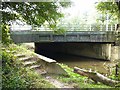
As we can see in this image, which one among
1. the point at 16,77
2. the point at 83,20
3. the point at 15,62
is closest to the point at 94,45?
the point at 83,20

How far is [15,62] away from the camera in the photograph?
7.48 meters

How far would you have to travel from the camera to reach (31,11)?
198 inches

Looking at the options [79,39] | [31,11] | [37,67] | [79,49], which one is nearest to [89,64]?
[79,39]

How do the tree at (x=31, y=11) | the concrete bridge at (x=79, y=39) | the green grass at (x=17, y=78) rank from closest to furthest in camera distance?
the tree at (x=31, y=11)
the green grass at (x=17, y=78)
the concrete bridge at (x=79, y=39)

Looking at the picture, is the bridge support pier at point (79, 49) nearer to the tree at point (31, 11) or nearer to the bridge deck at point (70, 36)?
the bridge deck at point (70, 36)

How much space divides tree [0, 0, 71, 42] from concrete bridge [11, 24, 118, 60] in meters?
8.18

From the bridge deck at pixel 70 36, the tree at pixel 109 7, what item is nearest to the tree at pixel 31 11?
the tree at pixel 109 7

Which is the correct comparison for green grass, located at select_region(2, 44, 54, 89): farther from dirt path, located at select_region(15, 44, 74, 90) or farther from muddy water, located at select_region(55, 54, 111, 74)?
muddy water, located at select_region(55, 54, 111, 74)

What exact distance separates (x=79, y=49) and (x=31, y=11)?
16.5 metres

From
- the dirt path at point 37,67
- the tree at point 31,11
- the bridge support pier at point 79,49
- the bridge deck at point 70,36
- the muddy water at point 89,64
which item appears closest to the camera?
the tree at point 31,11

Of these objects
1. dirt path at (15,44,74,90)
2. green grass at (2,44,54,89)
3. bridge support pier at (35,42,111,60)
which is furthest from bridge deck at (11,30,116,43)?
green grass at (2,44,54,89)

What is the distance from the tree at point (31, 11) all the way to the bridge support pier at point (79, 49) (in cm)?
1397

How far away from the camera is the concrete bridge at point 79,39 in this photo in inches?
622

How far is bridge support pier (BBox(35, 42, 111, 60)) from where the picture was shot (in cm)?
1937
